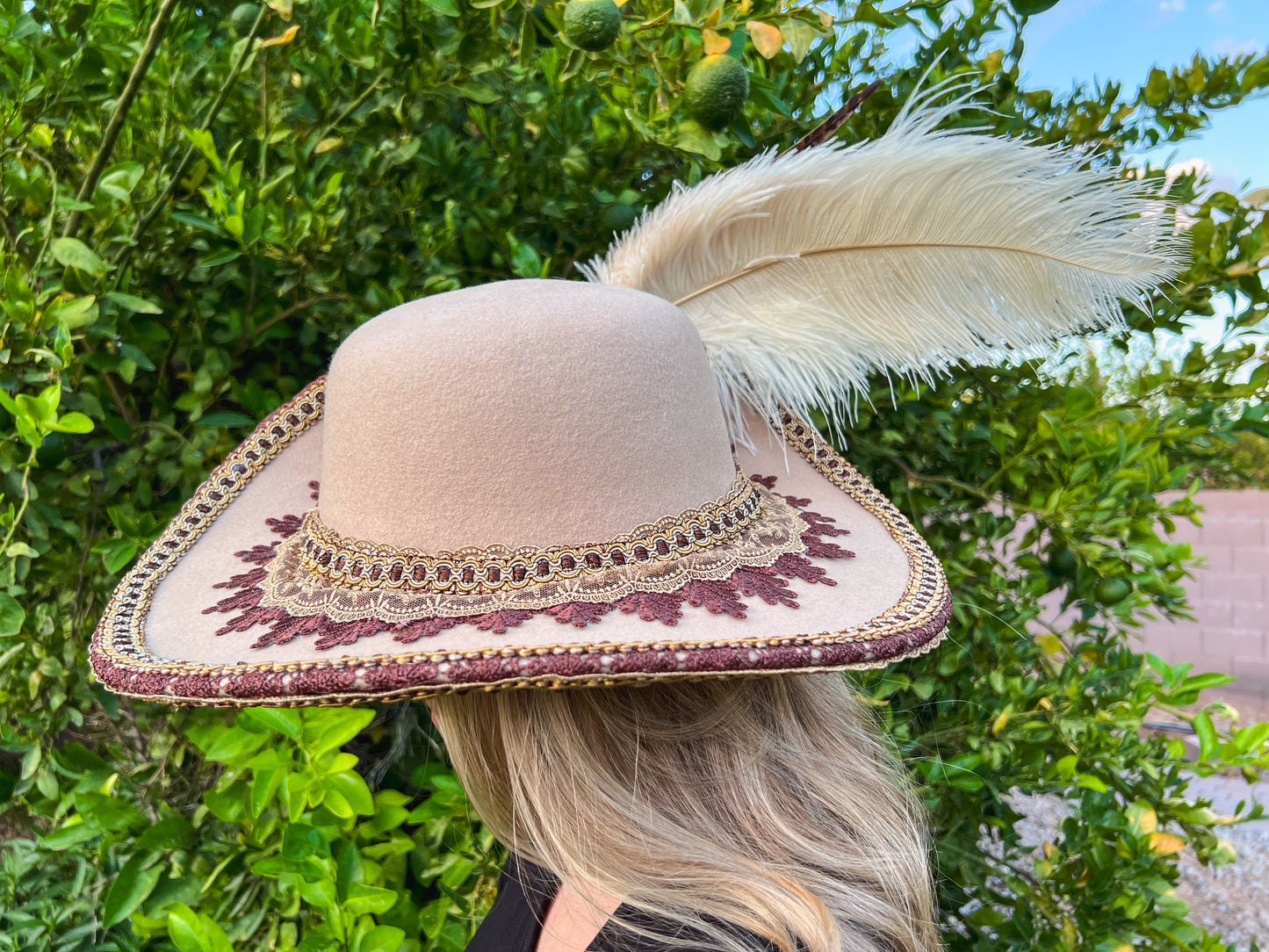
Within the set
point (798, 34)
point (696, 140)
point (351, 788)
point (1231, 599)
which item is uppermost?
point (798, 34)

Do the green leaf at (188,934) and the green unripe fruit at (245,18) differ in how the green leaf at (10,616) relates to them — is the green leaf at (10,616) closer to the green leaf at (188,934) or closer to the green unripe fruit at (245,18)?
the green leaf at (188,934)

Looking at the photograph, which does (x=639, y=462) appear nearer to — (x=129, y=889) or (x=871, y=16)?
(x=871, y=16)

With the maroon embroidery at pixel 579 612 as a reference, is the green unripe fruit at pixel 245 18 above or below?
above

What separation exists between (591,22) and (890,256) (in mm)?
578

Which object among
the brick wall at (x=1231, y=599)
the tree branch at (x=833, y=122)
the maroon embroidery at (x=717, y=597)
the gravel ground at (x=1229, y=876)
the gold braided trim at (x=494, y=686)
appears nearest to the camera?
the gold braided trim at (x=494, y=686)

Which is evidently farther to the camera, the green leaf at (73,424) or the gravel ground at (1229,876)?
the gravel ground at (1229,876)

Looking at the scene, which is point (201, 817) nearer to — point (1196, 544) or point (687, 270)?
point (687, 270)

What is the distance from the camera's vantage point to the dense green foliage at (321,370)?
108 centimetres

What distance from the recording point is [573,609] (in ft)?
2.44

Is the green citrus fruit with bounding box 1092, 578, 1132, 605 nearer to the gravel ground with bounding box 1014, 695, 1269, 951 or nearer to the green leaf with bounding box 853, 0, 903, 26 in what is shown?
the green leaf with bounding box 853, 0, 903, 26

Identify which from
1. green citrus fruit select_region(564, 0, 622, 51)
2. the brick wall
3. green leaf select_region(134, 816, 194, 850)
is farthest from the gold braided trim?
the brick wall

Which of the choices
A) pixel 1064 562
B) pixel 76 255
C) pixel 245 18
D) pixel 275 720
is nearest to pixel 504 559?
pixel 275 720

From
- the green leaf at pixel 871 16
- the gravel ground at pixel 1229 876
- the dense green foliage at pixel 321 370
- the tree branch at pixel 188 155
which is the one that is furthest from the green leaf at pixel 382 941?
the gravel ground at pixel 1229 876

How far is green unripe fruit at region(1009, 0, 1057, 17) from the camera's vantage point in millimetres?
1015
